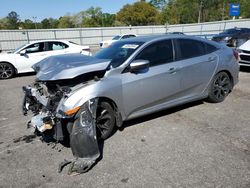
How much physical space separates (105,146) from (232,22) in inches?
1127

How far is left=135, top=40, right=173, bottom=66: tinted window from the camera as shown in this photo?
4367mm

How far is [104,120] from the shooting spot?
3.94 m

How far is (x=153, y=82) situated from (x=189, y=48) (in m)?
1.26

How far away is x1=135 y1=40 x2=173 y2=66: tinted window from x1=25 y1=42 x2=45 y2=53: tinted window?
23.8 feet

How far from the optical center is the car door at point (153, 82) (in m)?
4.10

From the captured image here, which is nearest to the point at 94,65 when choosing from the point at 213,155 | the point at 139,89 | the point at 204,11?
the point at 139,89

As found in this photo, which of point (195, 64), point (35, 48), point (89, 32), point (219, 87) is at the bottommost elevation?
point (219, 87)

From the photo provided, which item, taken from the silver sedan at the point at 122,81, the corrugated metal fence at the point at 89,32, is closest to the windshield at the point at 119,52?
the silver sedan at the point at 122,81

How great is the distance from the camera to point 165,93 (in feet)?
14.8

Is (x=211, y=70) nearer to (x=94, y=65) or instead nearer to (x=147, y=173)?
(x=94, y=65)

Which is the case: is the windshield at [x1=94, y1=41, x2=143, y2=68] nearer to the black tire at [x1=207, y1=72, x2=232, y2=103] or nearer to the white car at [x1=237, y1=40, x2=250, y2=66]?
the black tire at [x1=207, y1=72, x2=232, y2=103]

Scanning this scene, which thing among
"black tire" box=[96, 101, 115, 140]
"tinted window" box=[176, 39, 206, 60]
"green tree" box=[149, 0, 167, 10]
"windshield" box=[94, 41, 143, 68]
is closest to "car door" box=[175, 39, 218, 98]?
"tinted window" box=[176, 39, 206, 60]

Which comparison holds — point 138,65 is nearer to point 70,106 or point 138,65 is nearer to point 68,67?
point 68,67

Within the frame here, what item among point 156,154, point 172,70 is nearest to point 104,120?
point 156,154
